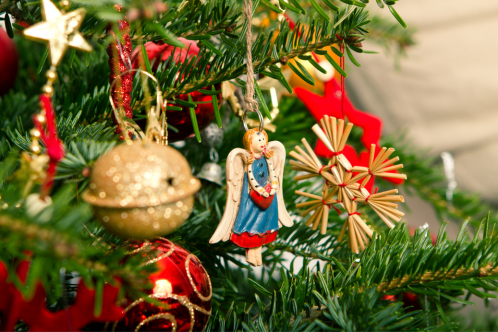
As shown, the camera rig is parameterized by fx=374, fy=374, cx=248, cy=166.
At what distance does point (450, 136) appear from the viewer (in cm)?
109

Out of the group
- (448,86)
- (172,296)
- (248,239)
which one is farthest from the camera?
(448,86)

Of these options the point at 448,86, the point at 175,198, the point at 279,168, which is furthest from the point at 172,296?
the point at 448,86

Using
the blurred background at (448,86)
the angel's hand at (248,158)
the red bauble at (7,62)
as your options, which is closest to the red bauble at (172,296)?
the angel's hand at (248,158)

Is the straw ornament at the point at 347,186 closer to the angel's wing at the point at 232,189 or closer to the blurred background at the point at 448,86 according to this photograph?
the angel's wing at the point at 232,189

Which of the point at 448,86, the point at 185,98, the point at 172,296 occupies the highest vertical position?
the point at 448,86

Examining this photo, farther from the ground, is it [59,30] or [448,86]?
[448,86]

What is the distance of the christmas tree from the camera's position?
0.25m

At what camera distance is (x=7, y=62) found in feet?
1.44

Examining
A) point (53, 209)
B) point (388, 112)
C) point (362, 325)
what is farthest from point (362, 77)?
point (53, 209)

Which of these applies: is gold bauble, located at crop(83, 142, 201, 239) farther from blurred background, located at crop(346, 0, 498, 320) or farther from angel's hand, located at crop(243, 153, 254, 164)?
blurred background, located at crop(346, 0, 498, 320)

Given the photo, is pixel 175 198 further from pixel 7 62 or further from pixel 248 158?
pixel 7 62

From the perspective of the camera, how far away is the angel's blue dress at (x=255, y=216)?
416 mm

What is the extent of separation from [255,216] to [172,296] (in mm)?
139

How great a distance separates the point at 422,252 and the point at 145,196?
26cm
